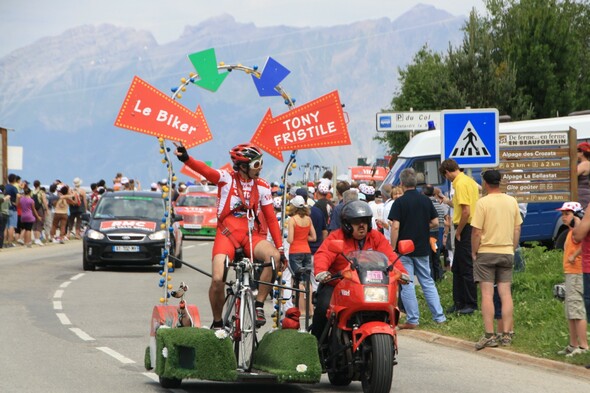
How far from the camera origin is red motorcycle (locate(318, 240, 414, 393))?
10211 millimetres

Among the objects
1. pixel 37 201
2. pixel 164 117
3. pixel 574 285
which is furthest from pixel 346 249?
pixel 37 201

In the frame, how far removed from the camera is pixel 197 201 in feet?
150

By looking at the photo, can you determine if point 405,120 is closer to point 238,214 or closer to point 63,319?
point 63,319

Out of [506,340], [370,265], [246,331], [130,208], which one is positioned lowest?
[506,340]

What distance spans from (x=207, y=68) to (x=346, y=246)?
2.97 metres

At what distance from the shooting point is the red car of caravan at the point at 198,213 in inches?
1778

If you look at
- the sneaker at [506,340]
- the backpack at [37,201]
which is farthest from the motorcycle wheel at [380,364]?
the backpack at [37,201]

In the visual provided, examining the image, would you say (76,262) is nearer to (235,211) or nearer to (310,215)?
(310,215)

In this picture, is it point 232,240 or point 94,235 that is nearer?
point 232,240

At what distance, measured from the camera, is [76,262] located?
31500 mm

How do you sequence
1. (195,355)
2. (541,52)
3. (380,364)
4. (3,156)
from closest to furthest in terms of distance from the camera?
(380,364)
(195,355)
(3,156)
(541,52)

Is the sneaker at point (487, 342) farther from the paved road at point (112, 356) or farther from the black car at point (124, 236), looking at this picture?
the black car at point (124, 236)

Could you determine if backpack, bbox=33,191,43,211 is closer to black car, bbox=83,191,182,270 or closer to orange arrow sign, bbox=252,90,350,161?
black car, bbox=83,191,182,270

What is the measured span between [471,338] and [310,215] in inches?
168
